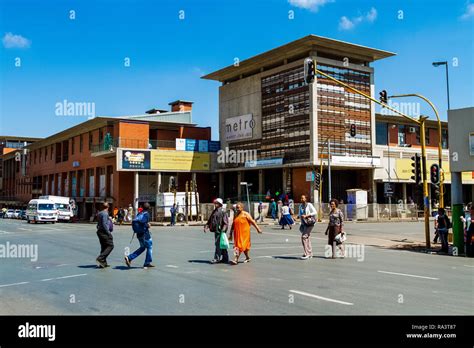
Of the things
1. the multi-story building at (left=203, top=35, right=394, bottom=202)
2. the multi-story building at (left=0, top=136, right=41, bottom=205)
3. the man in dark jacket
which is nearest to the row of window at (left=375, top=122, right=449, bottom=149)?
the multi-story building at (left=203, top=35, right=394, bottom=202)

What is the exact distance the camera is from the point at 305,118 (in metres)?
41.8

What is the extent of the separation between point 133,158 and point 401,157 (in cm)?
2696

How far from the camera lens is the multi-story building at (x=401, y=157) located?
153ft

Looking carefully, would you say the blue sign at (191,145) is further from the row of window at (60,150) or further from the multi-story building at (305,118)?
the row of window at (60,150)

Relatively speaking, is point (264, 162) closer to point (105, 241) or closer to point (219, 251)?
point (219, 251)

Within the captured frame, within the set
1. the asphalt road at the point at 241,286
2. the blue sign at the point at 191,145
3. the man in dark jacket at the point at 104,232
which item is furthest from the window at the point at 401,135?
the man in dark jacket at the point at 104,232

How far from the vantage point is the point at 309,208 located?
1434cm

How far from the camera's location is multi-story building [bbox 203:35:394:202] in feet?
137

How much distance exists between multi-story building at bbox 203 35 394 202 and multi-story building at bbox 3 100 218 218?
18.4ft

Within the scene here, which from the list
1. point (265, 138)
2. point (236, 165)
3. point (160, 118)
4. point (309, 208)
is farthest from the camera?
point (160, 118)

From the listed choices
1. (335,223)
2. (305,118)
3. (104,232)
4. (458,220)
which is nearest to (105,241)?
(104,232)
